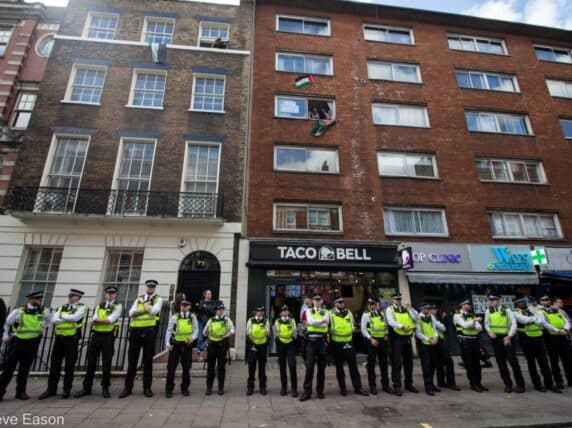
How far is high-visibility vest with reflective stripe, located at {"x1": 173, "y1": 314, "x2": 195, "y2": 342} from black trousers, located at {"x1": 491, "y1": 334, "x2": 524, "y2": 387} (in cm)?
753

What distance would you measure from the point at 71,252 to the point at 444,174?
56.7 feet

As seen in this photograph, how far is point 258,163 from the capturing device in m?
14.2

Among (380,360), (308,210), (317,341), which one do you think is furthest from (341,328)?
(308,210)

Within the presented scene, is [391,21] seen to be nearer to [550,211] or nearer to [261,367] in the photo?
[550,211]

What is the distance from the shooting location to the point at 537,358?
736 centimetres

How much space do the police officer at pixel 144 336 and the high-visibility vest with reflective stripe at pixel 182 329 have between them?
18.4 inches

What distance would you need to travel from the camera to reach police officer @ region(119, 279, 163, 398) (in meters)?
6.44

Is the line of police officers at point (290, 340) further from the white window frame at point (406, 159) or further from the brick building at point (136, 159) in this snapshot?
the white window frame at point (406, 159)

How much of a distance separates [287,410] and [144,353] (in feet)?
10.9

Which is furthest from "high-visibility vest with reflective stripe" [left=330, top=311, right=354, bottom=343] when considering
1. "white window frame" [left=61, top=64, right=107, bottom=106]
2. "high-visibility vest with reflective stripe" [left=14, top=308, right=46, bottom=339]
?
"white window frame" [left=61, top=64, right=107, bottom=106]

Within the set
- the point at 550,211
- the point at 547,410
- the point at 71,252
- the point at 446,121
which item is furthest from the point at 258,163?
the point at 550,211

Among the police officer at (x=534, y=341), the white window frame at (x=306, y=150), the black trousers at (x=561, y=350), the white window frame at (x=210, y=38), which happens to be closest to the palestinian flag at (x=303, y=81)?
the white window frame at (x=306, y=150)

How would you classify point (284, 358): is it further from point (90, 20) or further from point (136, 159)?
point (90, 20)

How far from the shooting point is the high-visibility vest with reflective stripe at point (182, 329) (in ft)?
21.9
